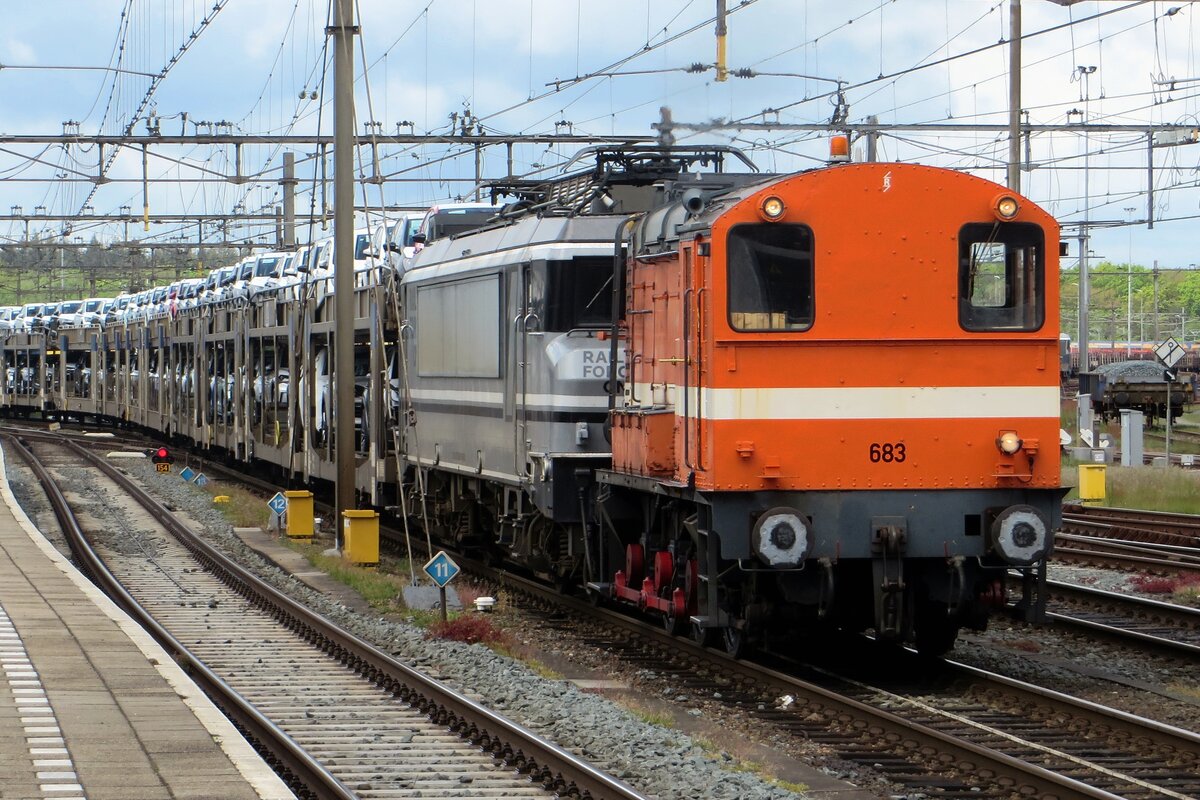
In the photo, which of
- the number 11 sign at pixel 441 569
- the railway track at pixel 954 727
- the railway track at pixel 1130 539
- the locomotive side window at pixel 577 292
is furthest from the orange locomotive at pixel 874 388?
the railway track at pixel 1130 539

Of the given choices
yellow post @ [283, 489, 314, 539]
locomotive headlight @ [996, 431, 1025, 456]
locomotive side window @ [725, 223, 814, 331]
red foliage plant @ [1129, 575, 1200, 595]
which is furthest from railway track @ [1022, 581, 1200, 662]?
yellow post @ [283, 489, 314, 539]

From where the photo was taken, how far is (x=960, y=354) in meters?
11.6

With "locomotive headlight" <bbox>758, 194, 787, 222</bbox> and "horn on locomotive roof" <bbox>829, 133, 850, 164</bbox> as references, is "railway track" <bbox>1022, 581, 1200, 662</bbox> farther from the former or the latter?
"locomotive headlight" <bbox>758, 194, 787, 222</bbox>

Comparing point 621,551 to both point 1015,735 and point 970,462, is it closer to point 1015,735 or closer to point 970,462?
point 970,462

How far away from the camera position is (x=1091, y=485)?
1105 inches

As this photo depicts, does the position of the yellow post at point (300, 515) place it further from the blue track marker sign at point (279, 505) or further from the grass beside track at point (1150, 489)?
the grass beside track at point (1150, 489)

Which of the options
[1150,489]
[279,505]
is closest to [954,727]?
[279,505]

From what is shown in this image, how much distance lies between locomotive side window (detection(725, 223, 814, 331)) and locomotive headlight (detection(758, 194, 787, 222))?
0.06 m

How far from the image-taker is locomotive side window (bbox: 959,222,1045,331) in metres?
11.7

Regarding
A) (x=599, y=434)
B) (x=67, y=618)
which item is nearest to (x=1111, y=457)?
(x=599, y=434)

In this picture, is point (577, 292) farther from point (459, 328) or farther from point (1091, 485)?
point (1091, 485)

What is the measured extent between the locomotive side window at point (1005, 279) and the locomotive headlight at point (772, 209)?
1.30 metres

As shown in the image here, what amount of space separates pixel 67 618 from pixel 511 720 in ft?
16.3

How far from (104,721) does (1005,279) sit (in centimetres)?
662
